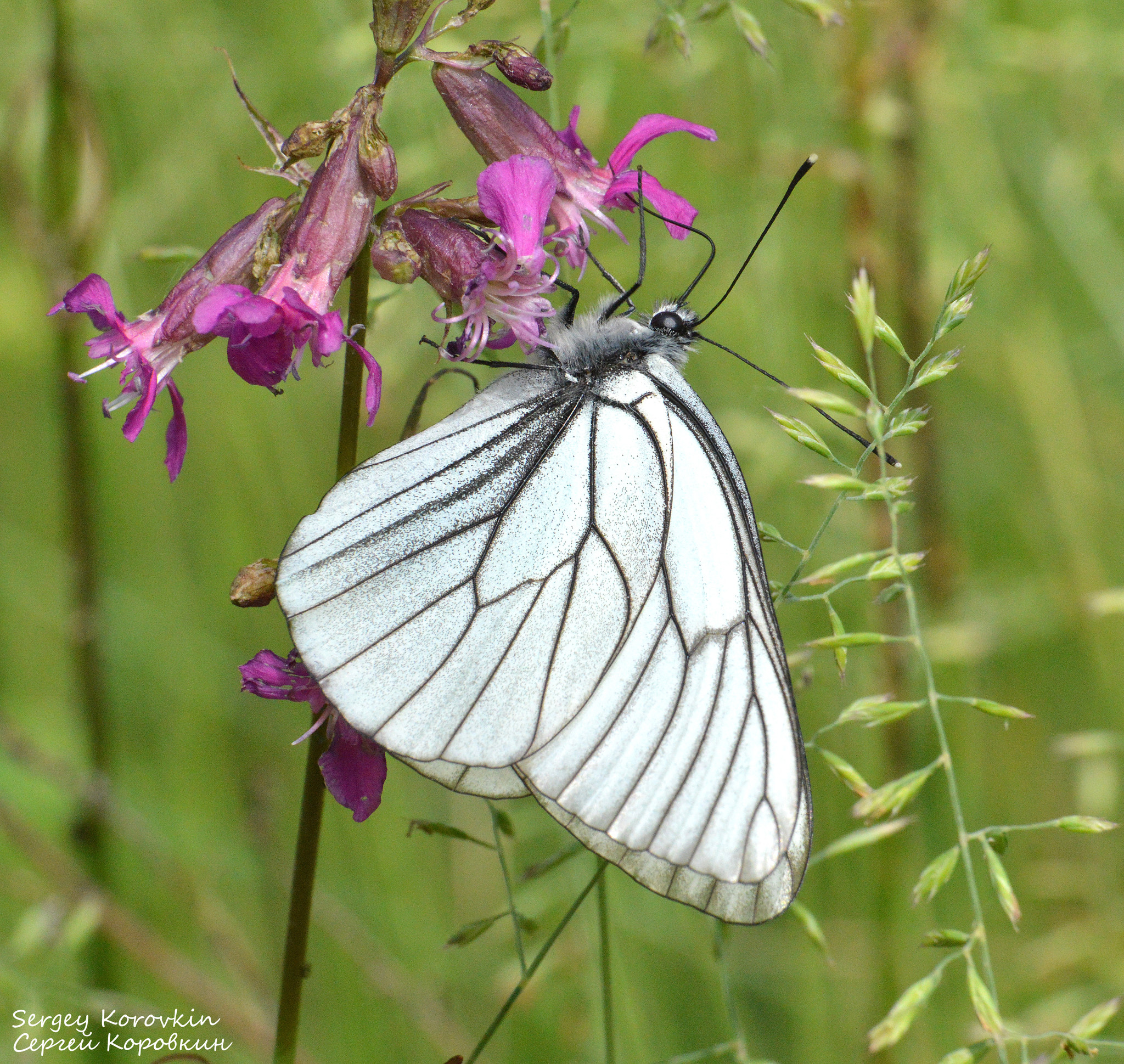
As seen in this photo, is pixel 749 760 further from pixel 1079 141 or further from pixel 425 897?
pixel 1079 141

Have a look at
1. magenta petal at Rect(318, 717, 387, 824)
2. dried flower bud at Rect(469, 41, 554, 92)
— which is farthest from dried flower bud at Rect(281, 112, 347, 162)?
magenta petal at Rect(318, 717, 387, 824)

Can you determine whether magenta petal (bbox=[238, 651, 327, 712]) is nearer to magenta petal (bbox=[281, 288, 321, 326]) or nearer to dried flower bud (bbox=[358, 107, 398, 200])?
magenta petal (bbox=[281, 288, 321, 326])

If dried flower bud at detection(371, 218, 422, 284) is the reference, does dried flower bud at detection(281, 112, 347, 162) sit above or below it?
above

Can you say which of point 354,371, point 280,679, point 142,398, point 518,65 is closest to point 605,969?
point 280,679

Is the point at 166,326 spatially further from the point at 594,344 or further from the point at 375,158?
the point at 594,344

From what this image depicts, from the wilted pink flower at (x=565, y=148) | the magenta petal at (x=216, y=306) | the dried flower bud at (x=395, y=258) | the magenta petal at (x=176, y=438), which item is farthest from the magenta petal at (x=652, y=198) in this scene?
the magenta petal at (x=176, y=438)

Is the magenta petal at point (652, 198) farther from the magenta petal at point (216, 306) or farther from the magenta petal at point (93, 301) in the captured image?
the magenta petal at point (93, 301)

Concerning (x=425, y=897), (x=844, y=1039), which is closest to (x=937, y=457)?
(x=844, y=1039)
